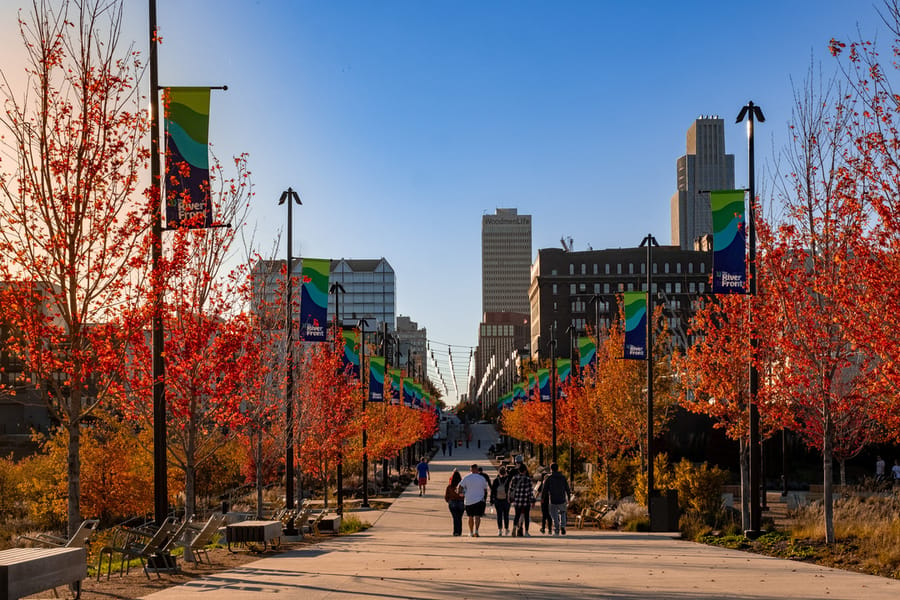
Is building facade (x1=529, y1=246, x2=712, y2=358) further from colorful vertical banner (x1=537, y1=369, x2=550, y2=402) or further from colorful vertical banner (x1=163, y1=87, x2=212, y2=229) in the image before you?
colorful vertical banner (x1=163, y1=87, x2=212, y2=229)

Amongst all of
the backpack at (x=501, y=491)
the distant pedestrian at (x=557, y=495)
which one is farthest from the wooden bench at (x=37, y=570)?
the distant pedestrian at (x=557, y=495)

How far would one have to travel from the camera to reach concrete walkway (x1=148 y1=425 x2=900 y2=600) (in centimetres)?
1214

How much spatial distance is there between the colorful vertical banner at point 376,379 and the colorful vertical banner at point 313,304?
570 inches

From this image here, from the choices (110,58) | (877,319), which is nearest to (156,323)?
(110,58)

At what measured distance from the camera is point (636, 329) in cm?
3189

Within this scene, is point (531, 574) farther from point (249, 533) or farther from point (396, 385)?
point (396, 385)

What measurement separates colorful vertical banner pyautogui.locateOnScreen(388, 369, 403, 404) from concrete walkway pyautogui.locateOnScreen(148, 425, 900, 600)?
4058cm

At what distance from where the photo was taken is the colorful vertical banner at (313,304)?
91.5ft

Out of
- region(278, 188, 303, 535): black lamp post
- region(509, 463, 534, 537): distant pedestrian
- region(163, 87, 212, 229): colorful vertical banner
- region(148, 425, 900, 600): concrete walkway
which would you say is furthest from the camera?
region(278, 188, 303, 535): black lamp post

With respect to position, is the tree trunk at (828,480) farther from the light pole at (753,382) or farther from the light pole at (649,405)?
the light pole at (649,405)

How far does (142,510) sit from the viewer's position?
1734 inches

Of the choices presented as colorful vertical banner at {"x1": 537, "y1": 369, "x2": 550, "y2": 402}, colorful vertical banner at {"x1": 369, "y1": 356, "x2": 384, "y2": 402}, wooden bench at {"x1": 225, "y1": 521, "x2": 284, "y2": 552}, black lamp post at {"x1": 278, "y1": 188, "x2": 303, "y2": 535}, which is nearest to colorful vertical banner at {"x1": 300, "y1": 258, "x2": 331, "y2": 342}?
black lamp post at {"x1": 278, "y1": 188, "x2": 303, "y2": 535}

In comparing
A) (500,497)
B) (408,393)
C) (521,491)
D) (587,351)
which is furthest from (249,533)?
(408,393)

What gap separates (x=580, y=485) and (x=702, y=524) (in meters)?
24.1
